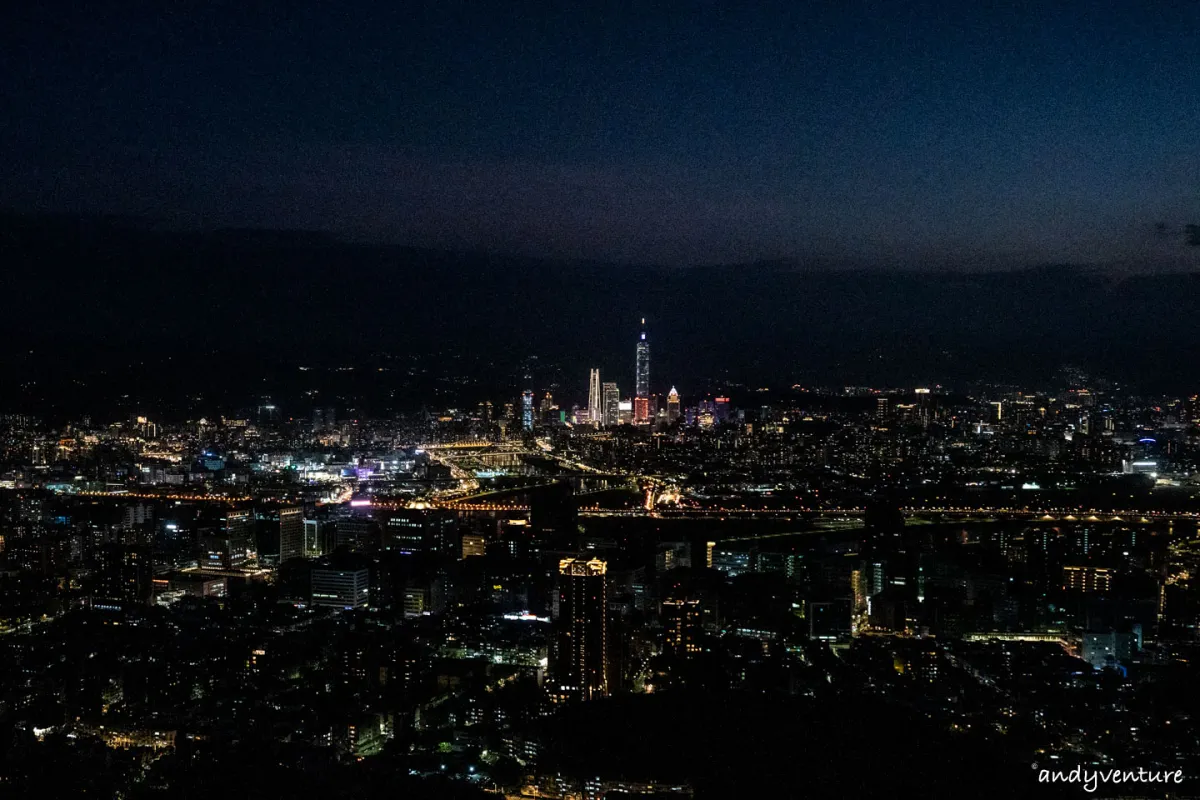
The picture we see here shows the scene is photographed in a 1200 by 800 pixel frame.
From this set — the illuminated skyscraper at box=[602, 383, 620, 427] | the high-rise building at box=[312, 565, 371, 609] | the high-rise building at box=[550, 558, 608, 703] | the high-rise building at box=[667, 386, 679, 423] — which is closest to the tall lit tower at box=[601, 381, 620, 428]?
the illuminated skyscraper at box=[602, 383, 620, 427]

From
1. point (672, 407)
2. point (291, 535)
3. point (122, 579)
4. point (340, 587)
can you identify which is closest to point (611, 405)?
point (672, 407)

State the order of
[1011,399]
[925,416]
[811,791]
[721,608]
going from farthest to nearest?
[925,416] → [1011,399] → [721,608] → [811,791]

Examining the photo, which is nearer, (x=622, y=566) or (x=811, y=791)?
(x=811, y=791)

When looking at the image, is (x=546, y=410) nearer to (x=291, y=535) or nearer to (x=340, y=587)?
(x=291, y=535)

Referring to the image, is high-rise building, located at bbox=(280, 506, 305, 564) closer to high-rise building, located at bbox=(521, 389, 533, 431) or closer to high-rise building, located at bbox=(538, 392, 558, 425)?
high-rise building, located at bbox=(521, 389, 533, 431)

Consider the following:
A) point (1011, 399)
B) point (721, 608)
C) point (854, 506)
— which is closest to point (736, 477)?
point (854, 506)

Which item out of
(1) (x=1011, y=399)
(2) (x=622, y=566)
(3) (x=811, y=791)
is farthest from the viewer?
(1) (x=1011, y=399)

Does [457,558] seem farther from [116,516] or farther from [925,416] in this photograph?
[925,416]
